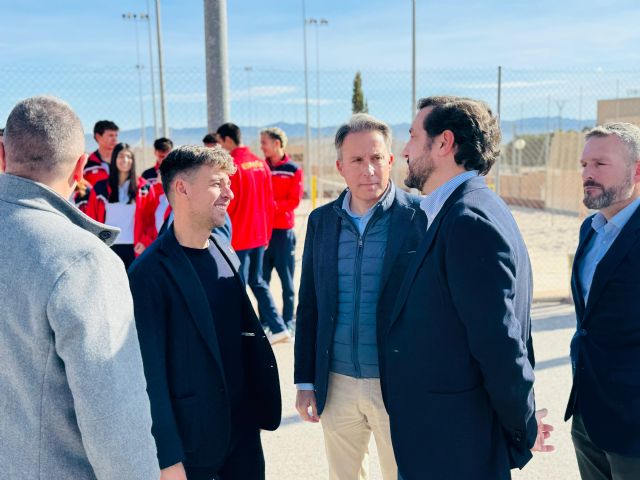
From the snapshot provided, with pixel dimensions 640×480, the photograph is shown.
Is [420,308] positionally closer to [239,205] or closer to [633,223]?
[633,223]

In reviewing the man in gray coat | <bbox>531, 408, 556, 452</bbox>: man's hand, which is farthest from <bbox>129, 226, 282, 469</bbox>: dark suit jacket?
<bbox>531, 408, 556, 452</bbox>: man's hand

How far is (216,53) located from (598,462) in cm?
393

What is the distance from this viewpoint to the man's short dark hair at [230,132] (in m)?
5.12

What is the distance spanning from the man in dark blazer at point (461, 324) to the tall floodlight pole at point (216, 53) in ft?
10.1

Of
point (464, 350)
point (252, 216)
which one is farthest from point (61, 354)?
point (252, 216)

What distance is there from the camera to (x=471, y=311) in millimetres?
1794

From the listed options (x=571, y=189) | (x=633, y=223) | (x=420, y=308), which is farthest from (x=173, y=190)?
(x=571, y=189)

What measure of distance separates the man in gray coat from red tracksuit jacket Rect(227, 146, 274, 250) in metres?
3.85

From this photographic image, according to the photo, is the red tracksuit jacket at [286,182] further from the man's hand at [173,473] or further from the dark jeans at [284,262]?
the man's hand at [173,473]

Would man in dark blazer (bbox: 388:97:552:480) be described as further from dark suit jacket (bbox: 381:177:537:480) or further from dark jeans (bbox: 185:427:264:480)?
dark jeans (bbox: 185:427:264:480)

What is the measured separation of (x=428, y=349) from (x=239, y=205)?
371 centimetres

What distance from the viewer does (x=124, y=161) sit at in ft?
17.9

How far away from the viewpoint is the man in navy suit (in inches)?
85.1

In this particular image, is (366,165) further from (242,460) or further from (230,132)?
(230,132)
